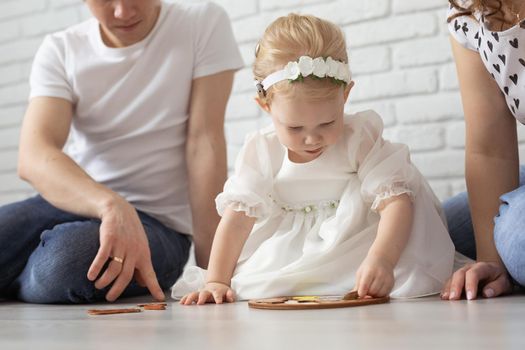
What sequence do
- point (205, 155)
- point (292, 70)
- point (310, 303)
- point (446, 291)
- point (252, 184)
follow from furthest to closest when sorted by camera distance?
point (205, 155) → point (252, 184) → point (292, 70) → point (446, 291) → point (310, 303)

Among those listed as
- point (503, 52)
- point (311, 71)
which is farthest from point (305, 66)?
point (503, 52)

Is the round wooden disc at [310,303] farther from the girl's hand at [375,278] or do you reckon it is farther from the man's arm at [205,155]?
the man's arm at [205,155]

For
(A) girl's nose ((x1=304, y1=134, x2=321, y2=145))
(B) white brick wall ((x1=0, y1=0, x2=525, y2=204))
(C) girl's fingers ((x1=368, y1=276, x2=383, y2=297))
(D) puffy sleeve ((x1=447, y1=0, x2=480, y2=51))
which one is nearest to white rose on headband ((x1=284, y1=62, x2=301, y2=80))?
(A) girl's nose ((x1=304, y1=134, x2=321, y2=145))

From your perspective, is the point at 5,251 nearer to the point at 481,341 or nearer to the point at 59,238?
the point at 59,238

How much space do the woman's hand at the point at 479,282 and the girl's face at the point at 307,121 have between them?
0.38m

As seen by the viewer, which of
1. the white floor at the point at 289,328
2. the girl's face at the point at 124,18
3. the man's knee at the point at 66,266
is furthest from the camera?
the girl's face at the point at 124,18

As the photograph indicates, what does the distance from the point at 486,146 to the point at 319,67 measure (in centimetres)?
38

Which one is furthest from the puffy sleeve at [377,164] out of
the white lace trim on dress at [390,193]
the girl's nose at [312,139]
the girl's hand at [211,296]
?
the girl's hand at [211,296]

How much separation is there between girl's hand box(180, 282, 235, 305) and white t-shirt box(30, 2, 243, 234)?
477 millimetres

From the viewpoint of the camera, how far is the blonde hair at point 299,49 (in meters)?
1.76

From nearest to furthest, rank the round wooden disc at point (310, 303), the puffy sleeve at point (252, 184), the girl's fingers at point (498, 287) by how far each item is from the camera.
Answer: the round wooden disc at point (310, 303), the girl's fingers at point (498, 287), the puffy sleeve at point (252, 184)

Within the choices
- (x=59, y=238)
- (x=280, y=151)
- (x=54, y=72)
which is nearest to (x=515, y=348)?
(x=280, y=151)

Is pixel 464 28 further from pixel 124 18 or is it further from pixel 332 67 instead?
pixel 124 18

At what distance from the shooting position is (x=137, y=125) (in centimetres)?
225
